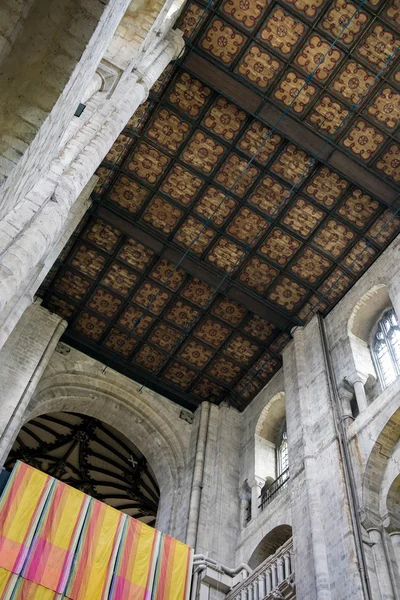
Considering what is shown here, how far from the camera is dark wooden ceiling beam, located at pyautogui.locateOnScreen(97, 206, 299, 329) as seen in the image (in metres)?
13.9

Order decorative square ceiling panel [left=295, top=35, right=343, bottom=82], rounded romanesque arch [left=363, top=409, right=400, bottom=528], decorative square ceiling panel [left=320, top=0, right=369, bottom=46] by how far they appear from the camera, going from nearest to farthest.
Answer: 1. rounded romanesque arch [left=363, top=409, right=400, bottom=528]
2. decorative square ceiling panel [left=320, top=0, right=369, bottom=46]
3. decorative square ceiling panel [left=295, top=35, right=343, bottom=82]

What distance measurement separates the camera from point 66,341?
51.3 feet

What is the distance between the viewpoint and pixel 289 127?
1256cm

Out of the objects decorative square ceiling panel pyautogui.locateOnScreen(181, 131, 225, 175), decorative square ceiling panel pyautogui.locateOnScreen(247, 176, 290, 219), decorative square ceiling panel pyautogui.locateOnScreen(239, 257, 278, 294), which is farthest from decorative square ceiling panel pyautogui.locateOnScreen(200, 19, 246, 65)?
decorative square ceiling panel pyautogui.locateOnScreen(239, 257, 278, 294)

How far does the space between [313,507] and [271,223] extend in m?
5.96

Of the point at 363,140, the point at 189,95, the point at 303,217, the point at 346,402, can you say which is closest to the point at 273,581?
the point at 346,402

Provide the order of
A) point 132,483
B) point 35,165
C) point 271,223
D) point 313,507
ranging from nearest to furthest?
1. point 35,165
2. point 313,507
3. point 271,223
4. point 132,483

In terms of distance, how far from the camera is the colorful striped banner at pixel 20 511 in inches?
361

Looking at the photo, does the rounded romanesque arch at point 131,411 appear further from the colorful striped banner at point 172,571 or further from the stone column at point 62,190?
the stone column at point 62,190

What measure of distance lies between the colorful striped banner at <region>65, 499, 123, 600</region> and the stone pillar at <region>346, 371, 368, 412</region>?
15.4 feet

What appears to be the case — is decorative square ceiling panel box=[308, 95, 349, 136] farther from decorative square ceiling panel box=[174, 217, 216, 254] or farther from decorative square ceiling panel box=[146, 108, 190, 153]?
decorative square ceiling panel box=[174, 217, 216, 254]

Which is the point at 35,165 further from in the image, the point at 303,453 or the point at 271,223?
the point at 271,223

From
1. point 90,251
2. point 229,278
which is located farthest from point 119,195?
point 229,278

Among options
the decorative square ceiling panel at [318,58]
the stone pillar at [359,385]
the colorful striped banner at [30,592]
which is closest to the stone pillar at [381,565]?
the stone pillar at [359,385]
